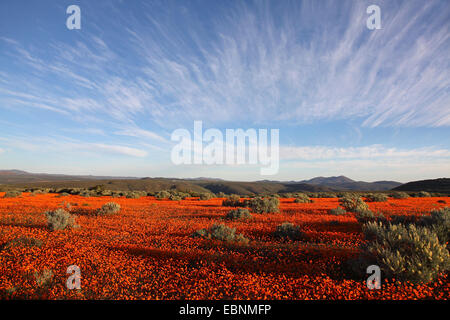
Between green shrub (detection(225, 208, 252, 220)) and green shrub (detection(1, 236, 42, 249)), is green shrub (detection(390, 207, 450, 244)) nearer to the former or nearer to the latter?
green shrub (detection(225, 208, 252, 220))

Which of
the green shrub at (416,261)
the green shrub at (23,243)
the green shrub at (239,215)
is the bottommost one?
the green shrub at (239,215)

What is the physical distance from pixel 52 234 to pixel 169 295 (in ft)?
25.2

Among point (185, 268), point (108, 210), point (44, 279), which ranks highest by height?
point (44, 279)

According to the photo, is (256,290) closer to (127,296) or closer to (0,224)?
(127,296)

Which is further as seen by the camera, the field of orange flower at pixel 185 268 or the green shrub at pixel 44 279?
the green shrub at pixel 44 279

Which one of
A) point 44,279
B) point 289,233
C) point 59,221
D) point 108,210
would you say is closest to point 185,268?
point 44,279

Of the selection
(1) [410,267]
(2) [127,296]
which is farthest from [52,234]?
(1) [410,267]

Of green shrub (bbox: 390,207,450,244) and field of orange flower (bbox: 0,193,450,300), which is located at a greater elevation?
green shrub (bbox: 390,207,450,244)

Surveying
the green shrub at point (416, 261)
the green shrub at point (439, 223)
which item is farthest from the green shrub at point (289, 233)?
the green shrub at point (439, 223)

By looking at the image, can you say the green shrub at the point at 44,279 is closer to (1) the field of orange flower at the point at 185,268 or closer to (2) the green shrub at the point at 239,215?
(1) the field of orange flower at the point at 185,268

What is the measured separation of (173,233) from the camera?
9352mm

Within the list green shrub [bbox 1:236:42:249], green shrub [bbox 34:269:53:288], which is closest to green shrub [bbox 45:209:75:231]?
green shrub [bbox 1:236:42:249]

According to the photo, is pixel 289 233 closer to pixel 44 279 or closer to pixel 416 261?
pixel 416 261

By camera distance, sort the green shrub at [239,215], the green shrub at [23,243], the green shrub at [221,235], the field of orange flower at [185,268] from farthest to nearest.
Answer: the green shrub at [239,215], the green shrub at [221,235], the green shrub at [23,243], the field of orange flower at [185,268]
